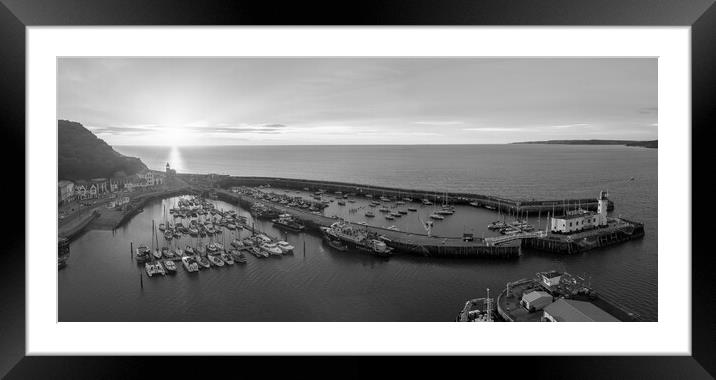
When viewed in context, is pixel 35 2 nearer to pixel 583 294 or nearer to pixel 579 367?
pixel 579 367

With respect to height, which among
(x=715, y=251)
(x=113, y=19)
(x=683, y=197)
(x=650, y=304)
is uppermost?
(x=113, y=19)

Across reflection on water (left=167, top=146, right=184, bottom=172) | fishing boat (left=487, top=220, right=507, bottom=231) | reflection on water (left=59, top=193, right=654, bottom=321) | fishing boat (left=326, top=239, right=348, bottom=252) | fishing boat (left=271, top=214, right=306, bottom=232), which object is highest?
reflection on water (left=167, top=146, right=184, bottom=172)

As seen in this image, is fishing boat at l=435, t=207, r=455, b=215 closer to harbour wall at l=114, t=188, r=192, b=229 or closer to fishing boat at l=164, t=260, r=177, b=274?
harbour wall at l=114, t=188, r=192, b=229

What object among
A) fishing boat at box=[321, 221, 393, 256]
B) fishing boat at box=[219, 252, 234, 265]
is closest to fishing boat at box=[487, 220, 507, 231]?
fishing boat at box=[321, 221, 393, 256]

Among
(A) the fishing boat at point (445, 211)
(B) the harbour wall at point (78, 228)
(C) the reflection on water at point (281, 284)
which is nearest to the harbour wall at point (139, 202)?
(C) the reflection on water at point (281, 284)

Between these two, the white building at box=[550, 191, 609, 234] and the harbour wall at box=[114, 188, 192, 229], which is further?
the white building at box=[550, 191, 609, 234]

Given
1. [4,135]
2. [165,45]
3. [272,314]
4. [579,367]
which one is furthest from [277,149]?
[579,367]
